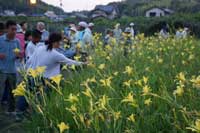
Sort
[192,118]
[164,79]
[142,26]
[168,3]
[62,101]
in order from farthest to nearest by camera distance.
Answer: [168,3] → [142,26] → [164,79] → [62,101] → [192,118]

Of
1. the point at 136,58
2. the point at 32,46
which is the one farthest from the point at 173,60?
the point at 32,46

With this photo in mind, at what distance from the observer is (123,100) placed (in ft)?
10.3

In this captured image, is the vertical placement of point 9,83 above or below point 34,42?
below

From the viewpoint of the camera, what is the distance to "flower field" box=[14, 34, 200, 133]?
3340mm

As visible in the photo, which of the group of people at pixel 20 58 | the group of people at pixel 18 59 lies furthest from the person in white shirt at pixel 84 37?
the group of people at pixel 18 59

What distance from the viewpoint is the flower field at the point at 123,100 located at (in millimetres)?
3340

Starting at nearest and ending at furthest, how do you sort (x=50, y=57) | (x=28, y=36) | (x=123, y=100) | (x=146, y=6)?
(x=123, y=100), (x=50, y=57), (x=28, y=36), (x=146, y=6)

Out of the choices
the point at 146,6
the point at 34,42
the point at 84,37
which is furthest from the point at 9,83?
the point at 146,6

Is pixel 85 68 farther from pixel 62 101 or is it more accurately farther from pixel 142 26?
pixel 142 26

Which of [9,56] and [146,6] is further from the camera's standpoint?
[146,6]

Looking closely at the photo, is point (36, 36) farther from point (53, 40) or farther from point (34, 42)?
point (53, 40)

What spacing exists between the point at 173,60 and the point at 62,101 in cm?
262

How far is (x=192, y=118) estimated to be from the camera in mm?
3096

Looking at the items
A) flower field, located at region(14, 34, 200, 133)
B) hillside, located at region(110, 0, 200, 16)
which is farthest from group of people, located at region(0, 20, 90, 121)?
hillside, located at region(110, 0, 200, 16)
